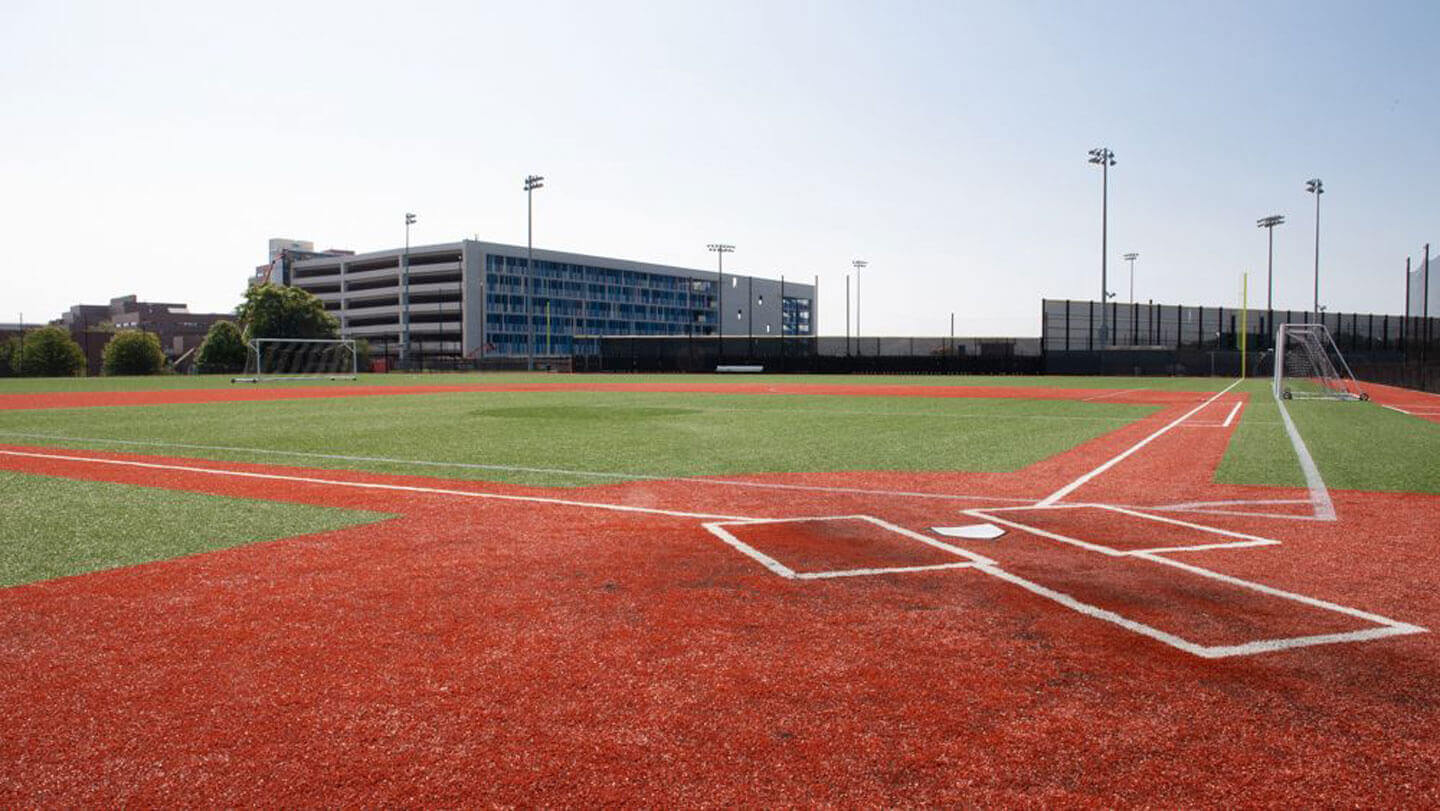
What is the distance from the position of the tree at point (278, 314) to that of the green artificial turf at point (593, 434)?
58066 millimetres

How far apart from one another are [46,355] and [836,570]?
232ft

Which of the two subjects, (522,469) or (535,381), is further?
(535,381)

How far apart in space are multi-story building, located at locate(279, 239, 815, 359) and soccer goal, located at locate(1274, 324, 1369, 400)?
7284cm

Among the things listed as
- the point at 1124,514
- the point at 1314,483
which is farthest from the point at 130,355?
the point at 1314,483

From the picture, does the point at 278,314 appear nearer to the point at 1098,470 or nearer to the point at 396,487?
the point at 396,487

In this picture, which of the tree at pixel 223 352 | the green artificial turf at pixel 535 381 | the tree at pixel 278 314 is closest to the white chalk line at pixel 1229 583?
the green artificial turf at pixel 535 381

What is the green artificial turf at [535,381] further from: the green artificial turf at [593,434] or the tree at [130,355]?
the green artificial turf at [593,434]

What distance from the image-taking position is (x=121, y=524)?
6902 millimetres

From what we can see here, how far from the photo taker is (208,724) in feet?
10.4

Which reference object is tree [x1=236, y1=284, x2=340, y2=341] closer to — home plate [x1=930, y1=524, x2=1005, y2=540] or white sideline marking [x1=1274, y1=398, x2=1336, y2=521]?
white sideline marking [x1=1274, y1=398, x2=1336, y2=521]

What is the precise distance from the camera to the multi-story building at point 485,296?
10800 cm

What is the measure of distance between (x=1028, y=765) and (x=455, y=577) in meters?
3.51

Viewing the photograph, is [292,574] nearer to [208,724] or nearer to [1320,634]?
[208,724]

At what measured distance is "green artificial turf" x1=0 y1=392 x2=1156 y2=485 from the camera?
11.0 meters
